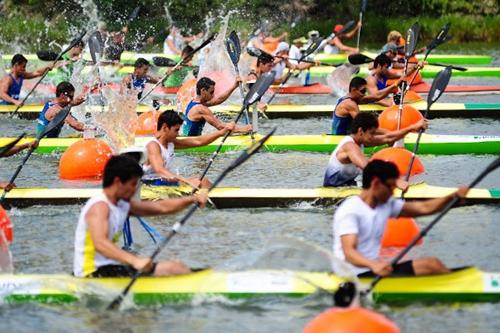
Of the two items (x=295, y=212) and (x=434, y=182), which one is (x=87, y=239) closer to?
(x=295, y=212)

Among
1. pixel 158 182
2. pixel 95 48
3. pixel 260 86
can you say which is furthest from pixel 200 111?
pixel 95 48

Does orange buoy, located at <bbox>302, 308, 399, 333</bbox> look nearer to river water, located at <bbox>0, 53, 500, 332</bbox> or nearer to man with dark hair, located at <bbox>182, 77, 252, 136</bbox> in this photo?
river water, located at <bbox>0, 53, 500, 332</bbox>

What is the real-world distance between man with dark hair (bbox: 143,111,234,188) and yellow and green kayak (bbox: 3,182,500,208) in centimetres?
13

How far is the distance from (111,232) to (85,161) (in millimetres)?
5214

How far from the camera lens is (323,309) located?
316 inches

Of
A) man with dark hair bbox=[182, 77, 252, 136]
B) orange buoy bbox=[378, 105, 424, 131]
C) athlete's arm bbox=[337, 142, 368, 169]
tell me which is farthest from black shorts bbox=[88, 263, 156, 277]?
orange buoy bbox=[378, 105, 424, 131]

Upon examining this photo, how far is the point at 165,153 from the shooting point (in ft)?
37.2

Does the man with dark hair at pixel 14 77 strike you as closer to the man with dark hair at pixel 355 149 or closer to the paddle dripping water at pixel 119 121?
the paddle dripping water at pixel 119 121

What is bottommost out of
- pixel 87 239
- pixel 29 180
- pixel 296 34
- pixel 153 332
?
pixel 296 34

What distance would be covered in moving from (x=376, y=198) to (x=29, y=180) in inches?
268

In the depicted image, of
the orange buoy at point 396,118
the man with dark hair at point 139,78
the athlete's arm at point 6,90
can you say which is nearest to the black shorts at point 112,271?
the orange buoy at point 396,118

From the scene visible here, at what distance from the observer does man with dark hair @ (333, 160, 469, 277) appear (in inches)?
311

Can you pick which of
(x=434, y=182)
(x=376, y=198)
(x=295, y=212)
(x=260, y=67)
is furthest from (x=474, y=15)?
(x=376, y=198)

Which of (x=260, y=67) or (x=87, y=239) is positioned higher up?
(x=87, y=239)
